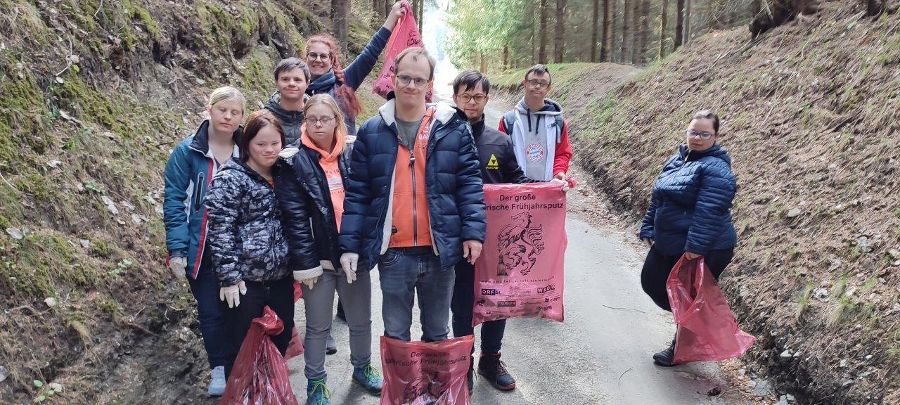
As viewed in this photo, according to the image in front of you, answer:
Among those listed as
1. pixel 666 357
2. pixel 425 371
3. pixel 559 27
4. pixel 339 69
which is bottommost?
pixel 666 357

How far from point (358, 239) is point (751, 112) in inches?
267

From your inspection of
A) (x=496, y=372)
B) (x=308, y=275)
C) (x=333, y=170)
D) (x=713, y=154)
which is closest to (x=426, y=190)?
(x=333, y=170)

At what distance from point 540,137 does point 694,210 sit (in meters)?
1.41

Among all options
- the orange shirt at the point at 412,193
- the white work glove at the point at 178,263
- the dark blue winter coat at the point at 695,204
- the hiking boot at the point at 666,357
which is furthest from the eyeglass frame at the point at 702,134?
the white work glove at the point at 178,263

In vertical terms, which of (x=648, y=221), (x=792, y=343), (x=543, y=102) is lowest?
(x=792, y=343)

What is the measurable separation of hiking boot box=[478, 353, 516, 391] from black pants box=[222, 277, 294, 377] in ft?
4.62

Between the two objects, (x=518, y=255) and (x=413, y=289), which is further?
(x=518, y=255)

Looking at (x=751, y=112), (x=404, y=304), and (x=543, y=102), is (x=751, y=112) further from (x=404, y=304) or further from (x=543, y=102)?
(x=404, y=304)

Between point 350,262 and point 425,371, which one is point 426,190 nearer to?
point 350,262

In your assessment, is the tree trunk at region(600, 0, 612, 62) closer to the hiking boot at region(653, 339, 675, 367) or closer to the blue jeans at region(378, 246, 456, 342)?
the hiking boot at region(653, 339, 675, 367)

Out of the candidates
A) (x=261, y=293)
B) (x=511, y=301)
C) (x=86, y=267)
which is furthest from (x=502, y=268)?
(x=86, y=267)

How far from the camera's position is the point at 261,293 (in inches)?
141

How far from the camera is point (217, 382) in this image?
377 centimetres

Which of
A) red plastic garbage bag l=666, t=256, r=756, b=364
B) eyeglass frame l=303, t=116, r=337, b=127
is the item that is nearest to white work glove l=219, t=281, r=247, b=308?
eyeglass frame l=303, t=116, r=337, b=127
